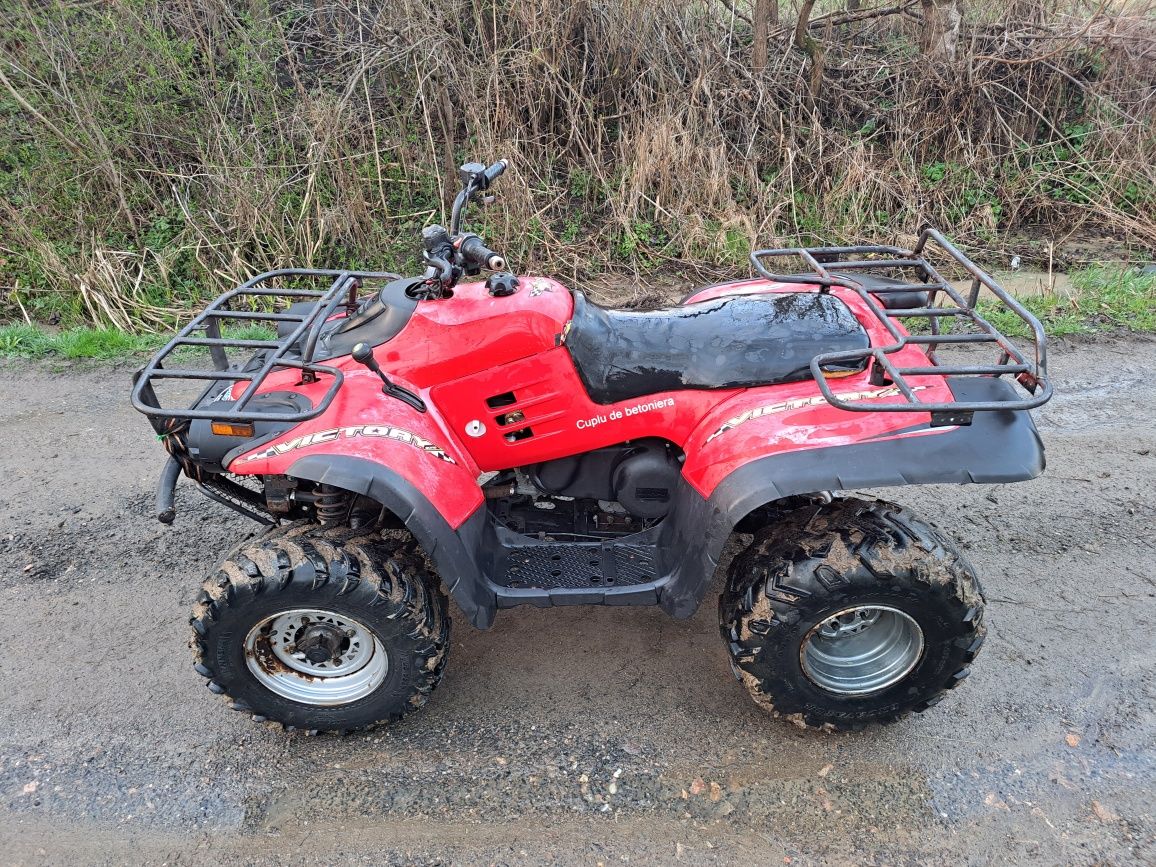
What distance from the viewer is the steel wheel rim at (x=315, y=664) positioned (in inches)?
108

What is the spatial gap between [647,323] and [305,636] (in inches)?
62.7

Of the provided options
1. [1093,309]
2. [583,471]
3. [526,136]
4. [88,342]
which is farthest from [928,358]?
[88,342]

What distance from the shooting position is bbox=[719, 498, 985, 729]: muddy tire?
8.24 ft

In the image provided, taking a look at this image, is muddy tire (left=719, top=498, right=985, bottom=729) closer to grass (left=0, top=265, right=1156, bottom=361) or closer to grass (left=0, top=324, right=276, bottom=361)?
grass (left=0, top=265, right=1156, bottom=361)

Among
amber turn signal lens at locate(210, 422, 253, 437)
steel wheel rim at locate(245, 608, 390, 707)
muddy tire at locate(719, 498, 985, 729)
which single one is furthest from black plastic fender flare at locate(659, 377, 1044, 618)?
amber turn signal lens at locate(210, 422, 253, 437)

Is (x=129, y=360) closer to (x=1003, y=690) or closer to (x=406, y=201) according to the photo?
(x=406, y=201)

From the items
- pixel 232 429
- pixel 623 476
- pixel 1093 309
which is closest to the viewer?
pixel 232 429

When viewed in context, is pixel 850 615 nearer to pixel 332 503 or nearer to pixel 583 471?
pixel 583 471

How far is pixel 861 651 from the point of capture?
2.85 metres

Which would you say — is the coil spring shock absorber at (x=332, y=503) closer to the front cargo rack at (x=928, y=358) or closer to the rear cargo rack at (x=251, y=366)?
the rear cargo rack at (x=251, y=366)

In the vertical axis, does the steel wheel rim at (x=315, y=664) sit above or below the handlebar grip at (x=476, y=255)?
below

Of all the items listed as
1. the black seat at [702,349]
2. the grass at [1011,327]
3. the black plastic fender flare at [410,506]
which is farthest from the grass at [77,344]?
the black seat at [702,349]

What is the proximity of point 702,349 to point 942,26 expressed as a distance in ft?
22.1

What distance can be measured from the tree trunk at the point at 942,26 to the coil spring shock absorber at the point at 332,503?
7.40 metres
